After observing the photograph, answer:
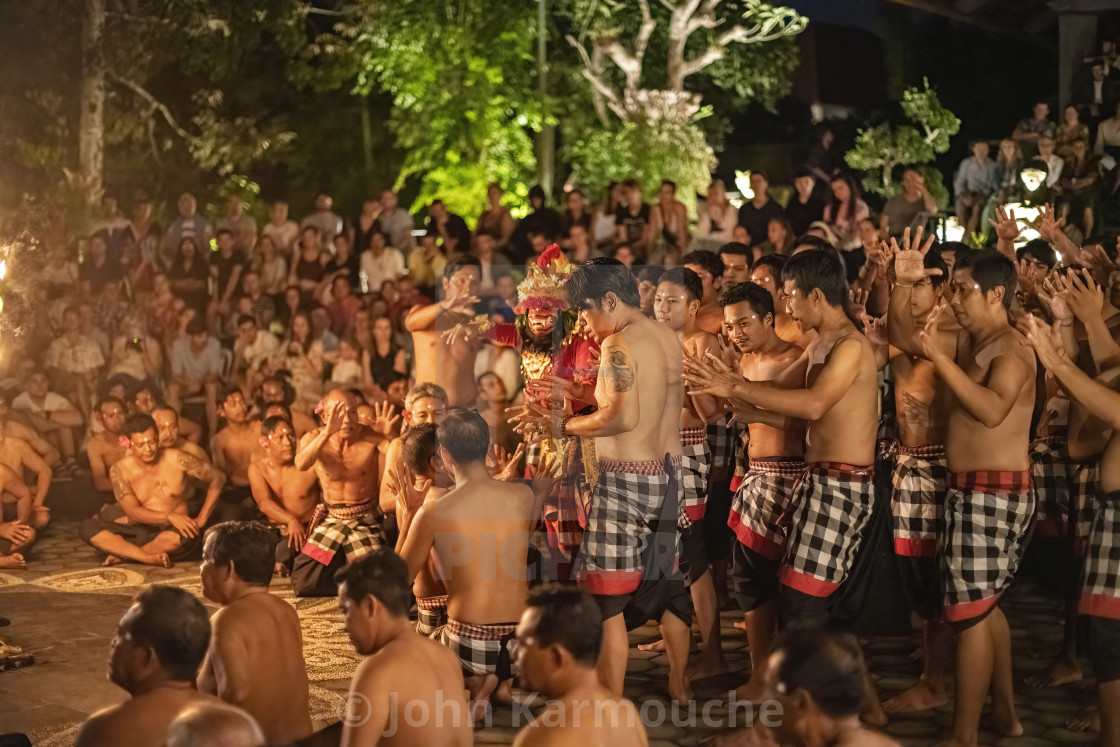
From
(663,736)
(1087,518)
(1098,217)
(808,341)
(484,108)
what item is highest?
(484,108)

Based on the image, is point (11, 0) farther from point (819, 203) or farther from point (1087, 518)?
point (1087, 518)

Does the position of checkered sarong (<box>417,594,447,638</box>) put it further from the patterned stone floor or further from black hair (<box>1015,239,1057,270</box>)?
black hair (<box>1015,239,1057,270</box>)

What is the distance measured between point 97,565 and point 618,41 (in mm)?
11429

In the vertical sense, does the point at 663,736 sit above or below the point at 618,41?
below

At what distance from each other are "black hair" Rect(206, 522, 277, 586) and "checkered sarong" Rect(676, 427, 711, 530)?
6.19ft

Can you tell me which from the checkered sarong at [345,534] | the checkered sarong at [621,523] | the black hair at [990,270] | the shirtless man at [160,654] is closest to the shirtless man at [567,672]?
the shirtless man at [160,654]

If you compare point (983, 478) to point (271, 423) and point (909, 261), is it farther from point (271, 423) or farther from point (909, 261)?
point (271, 423)

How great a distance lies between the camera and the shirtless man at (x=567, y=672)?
9.96 feet

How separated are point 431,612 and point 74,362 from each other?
23.0 feet

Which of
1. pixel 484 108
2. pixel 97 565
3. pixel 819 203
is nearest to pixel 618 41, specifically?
pixel 484 108

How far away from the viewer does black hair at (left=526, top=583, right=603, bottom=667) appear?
10.2 feet

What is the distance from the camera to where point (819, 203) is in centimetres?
1032

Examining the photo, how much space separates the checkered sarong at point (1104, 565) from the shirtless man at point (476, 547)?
2014 mm

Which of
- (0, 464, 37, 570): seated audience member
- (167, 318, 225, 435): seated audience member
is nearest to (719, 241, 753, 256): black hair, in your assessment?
(0, 464, 37, 570): seated audience member
